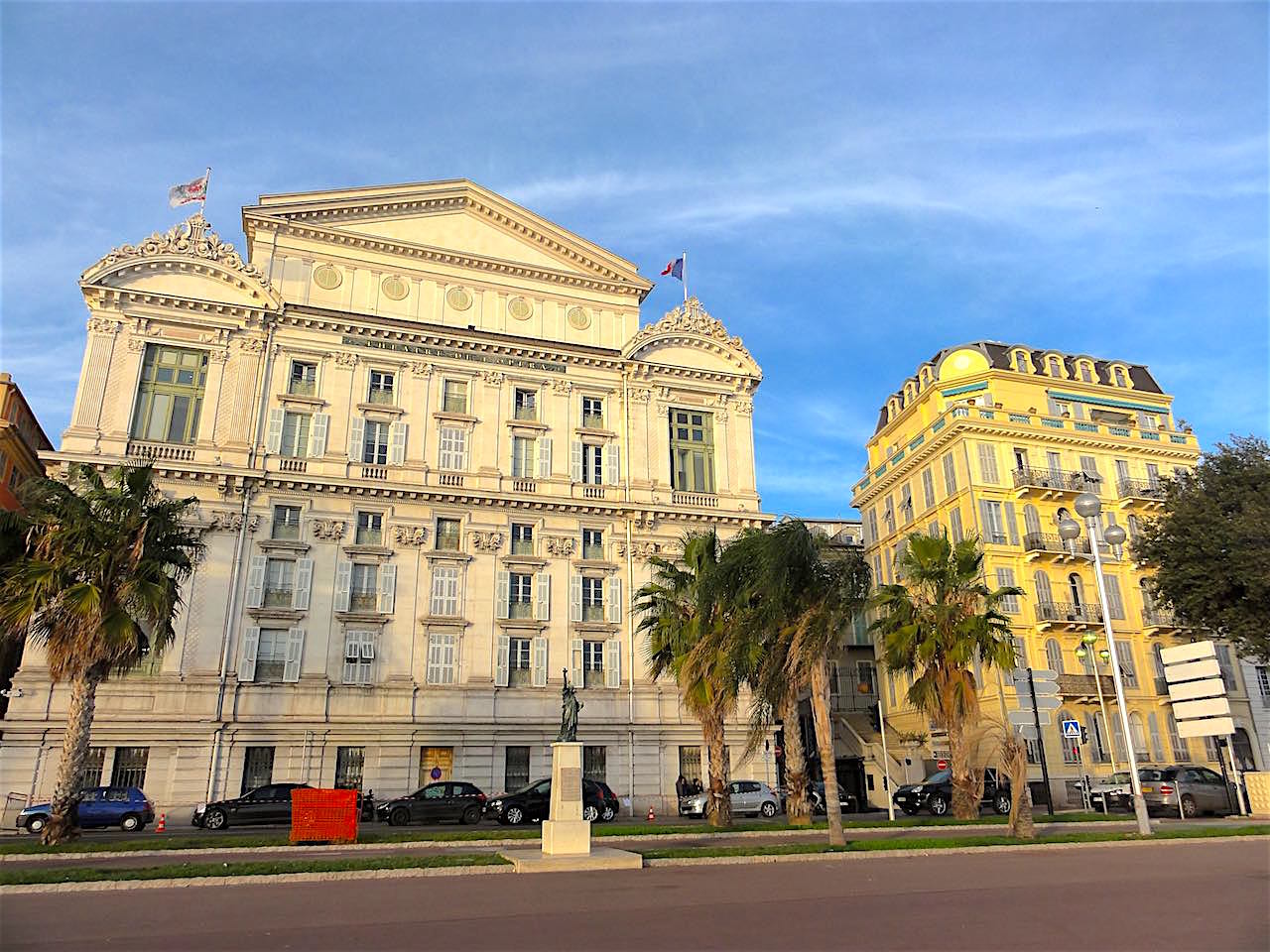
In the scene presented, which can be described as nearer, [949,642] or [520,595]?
[949,642]

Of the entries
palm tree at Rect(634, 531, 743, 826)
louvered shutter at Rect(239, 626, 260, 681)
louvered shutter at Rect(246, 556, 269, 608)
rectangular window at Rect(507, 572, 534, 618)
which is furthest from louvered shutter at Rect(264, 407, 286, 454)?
palm tree at Rect(634, 531, 743, 826)

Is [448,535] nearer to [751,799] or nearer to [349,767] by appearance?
[349,767]

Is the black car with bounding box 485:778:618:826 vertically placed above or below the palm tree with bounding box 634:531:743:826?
below

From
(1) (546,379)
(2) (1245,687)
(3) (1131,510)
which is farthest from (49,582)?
(2) (1245,687)

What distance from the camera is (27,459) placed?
1689 inches

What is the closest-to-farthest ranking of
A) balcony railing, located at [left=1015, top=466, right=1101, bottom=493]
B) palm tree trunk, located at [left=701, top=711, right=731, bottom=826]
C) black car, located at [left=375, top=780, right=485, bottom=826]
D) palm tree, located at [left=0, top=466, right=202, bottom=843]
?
1. palm tree, located at [left=0, top=466, right=202, bottom=843]
2. palm tree trunk, located at [left=701, top=711, right=731, bottom=826]
3. black car, located at [left=375, top=780, right=485, bottom=826]
4. balcony railing, located at [left=1015, top=466, right=1101, bottom=493]

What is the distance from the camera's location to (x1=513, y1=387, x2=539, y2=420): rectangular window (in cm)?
4091

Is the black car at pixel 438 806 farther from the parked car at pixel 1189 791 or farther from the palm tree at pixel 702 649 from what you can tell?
the parked car at pixel 1189 791

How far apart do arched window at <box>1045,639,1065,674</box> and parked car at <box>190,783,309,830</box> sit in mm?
34675

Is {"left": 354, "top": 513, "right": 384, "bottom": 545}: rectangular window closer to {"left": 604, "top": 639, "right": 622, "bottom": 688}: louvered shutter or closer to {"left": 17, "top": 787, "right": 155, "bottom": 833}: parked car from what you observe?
{"left": 604, "top": 639, "right": 622, "bottom": 688}: louvered shutter

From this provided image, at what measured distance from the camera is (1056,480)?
46125mm

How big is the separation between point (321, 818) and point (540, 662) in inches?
666

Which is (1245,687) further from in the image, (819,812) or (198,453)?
(198,453)

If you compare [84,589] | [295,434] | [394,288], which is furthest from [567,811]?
[394,288]
